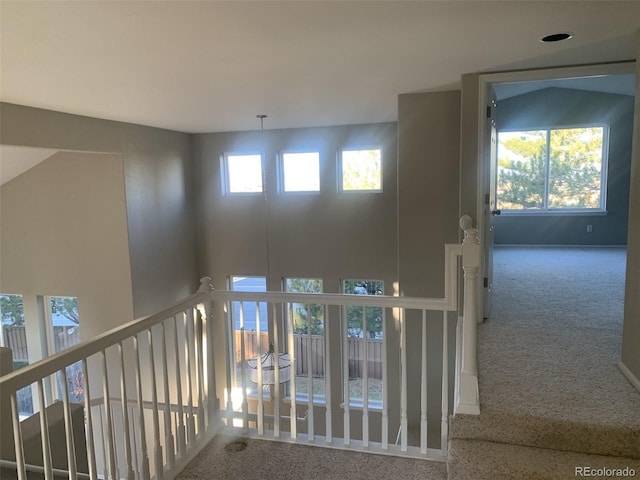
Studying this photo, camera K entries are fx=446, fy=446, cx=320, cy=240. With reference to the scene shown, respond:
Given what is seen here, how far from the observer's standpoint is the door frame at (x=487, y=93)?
352cm

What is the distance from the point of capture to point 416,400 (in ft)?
16.2

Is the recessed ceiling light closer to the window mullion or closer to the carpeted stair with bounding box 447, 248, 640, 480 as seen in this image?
the carpeted stair with bounding box 447, 248, 640, 480

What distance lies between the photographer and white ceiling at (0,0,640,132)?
2289 mm

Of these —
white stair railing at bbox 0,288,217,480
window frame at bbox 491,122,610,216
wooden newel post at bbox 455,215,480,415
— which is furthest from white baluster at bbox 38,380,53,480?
window frame at bbox 491,122,610,216

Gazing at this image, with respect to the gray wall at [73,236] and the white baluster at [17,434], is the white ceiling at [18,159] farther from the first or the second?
the white baluster at [17,434]

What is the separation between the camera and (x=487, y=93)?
379cm

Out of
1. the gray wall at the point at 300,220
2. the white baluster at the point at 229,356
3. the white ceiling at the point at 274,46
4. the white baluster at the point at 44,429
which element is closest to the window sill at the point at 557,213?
the gray wall at the point at 300,220

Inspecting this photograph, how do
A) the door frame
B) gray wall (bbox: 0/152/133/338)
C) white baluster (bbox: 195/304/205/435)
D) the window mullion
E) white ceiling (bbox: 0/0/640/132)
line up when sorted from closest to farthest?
white ceiling (bbox: 0/0/640/132), white baluster (bbox: 195/304/205/435), the door frame, gray wall (bbox: 0/152/133/338), the window mullion

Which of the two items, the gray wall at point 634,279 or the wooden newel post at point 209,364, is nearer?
the gray wall at point 634,279

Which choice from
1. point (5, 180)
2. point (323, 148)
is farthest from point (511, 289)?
point (5, 180)

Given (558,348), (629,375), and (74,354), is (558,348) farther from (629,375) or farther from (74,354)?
(74,354)

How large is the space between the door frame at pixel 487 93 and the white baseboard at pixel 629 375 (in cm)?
112

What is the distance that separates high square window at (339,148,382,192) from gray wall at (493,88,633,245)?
2021 mm

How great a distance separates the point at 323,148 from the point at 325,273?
1.96m
